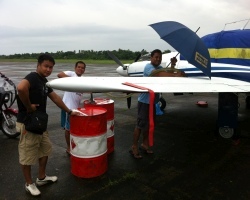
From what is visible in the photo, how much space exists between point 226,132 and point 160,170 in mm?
2131

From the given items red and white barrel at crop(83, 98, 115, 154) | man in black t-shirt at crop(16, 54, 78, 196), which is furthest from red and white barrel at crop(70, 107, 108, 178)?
red and white barrel at crop(83, 98, 115, 154)

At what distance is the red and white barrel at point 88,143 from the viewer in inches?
149

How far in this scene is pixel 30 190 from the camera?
3.39 metres

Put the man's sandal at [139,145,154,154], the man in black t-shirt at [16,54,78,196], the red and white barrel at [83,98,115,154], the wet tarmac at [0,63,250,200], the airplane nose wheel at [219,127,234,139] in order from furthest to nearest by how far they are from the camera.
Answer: the airplane nose wheel at [219,127,234,139] → the man's sandal at [139,145,154,154] → the red and white barrel at [83,98,115,154] → the wet tarmac at [0,63,250,200] → the man in black t-shirt at [16,54,78,196]

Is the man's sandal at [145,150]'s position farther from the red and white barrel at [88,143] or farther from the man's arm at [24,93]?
the man's arm at [24,93]

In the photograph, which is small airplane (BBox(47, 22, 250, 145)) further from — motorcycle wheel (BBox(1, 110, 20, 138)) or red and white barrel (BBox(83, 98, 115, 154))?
motorcycle wheel (BBox(1, 110, 20, 138))

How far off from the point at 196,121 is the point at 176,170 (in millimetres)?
3297

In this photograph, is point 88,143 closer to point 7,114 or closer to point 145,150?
point 145,150

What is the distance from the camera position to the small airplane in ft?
10.8

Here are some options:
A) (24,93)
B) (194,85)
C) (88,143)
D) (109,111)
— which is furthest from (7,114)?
(194,85)

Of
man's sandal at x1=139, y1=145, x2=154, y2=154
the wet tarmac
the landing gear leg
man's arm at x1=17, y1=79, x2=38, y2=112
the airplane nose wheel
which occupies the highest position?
man's arm at x1=17, y1=79, x2=38, y2=112

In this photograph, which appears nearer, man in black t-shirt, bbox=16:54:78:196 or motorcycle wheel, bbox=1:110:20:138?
man in black t-shirt, bbox=16:54:78:196

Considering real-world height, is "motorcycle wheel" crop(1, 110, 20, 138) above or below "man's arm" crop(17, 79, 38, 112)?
below

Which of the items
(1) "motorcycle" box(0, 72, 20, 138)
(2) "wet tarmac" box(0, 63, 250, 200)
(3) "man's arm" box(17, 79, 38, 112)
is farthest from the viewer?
(1) "motorcycle" box(0, 72, 20, 138)
